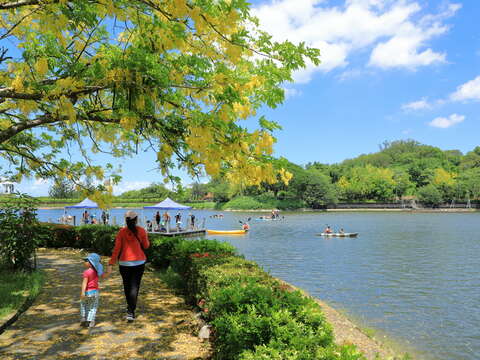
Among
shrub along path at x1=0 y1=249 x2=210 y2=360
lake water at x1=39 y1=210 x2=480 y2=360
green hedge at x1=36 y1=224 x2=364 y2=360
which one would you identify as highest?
green hedge at x1=36 y1=224 x2=364 y2=360

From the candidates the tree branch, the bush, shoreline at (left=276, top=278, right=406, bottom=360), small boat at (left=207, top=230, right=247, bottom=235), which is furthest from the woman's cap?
small boat at (left=207, top=230, right=247, bottom=235)

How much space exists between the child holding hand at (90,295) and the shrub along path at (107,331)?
16 cm

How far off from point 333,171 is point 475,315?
127 metres

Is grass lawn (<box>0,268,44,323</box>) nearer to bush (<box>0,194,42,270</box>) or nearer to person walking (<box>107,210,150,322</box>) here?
bush (<box>0,194,42,270</box>)

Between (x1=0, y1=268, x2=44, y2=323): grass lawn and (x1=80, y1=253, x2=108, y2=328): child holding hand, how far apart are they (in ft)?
4.47

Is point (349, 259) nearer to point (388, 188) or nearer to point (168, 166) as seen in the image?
point (168, 166)

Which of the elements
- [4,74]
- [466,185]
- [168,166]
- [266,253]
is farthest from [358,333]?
[466,185]

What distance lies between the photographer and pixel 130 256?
237 inches

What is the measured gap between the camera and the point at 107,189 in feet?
28.1

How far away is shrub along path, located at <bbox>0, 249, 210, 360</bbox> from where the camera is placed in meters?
4.96

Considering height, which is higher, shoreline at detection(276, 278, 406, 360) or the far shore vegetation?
the far shore vegetation

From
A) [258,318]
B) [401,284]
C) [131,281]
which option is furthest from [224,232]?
[258,318]

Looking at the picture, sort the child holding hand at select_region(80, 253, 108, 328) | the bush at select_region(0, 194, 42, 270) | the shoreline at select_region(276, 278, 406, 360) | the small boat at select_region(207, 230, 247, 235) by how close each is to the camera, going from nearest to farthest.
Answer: the child holding hand at select_region(80, 253, 108, 328), the shoreline at select_region(276, 278, 406, 360), the bush at select_region(0, 194, 42, 270), the small boat at select_region(207, 230, 247, 235)

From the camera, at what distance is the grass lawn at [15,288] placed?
6723 mm
